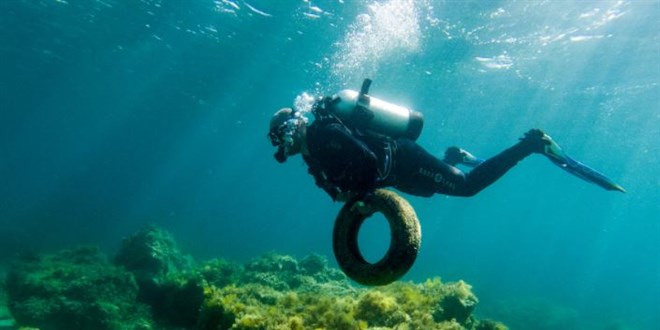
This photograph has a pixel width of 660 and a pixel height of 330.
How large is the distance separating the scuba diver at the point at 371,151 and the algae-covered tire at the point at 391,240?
22 centimetres

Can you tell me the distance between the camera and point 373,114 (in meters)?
5.49

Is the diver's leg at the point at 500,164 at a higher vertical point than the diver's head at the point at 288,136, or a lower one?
higher

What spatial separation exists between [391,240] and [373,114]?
7.36 feet

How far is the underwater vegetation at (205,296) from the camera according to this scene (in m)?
6.32

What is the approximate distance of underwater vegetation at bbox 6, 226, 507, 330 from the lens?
632 cm

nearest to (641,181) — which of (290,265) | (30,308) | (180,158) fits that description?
(290,265)

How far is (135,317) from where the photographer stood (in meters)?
11.5

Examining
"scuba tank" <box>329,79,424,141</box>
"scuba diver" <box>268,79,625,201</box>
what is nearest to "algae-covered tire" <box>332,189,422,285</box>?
"scuba diver" <box>268,79,625,201</box>

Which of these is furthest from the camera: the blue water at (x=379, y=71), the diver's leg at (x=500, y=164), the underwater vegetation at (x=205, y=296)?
the blue water at (x=379, y=71)

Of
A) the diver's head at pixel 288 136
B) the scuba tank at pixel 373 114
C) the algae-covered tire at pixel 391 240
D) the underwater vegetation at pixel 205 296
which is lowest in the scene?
the underwater vegetation at pixel 205 296

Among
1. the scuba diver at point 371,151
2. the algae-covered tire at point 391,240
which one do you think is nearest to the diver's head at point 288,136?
the scuba diver at point 371,151

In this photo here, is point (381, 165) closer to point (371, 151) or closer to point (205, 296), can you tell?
point (371, 151)

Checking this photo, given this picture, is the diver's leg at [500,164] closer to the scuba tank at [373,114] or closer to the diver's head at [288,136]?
the scuba tank at [373,114]

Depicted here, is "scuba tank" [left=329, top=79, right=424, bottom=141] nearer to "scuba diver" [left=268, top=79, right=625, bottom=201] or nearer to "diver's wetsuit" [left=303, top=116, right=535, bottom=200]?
"scuba diver" [left=268, top=79, right=625, bottom=201]
